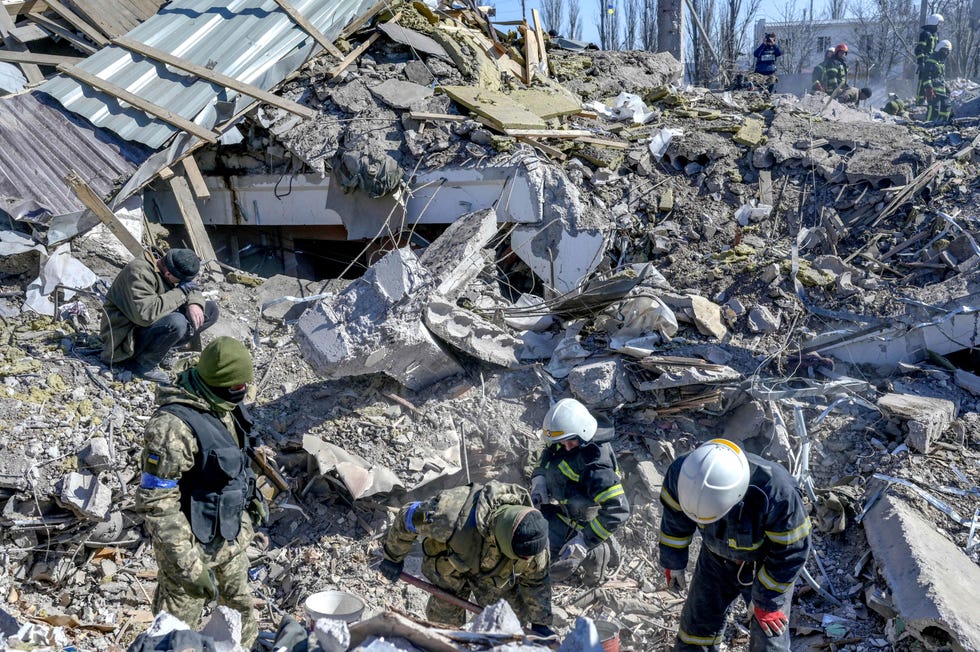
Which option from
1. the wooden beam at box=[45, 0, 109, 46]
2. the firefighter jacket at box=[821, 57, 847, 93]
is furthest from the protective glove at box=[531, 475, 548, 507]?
the firefighter jacket at box=[821, 57, 847, 93]

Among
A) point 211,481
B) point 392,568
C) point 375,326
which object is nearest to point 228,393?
point 211,481

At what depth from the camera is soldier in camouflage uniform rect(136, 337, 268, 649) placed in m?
3.45

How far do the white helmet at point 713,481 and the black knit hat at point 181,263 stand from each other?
12.1 feet

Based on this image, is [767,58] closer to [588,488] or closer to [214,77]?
[214,77]

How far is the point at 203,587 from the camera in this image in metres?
3.62

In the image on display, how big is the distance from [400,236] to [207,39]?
10.7 feet

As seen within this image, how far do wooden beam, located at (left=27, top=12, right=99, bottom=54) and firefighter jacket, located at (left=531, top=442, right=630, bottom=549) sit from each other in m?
7.12

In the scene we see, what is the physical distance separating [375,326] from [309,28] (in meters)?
4.47

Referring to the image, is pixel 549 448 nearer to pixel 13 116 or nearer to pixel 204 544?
pixel 204 544

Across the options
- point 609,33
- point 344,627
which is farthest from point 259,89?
point 609,33

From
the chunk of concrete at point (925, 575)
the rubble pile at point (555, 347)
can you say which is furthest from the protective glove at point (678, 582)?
the chunk of concrete at point (925, 575)

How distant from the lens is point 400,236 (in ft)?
24.2

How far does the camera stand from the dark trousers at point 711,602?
3928mm

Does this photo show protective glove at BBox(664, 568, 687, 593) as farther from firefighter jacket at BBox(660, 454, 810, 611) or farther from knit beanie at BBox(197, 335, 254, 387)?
knit beanie at BBox(197, 335, 254, 387)
